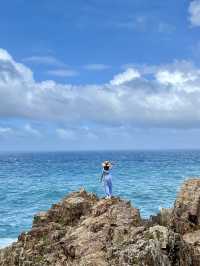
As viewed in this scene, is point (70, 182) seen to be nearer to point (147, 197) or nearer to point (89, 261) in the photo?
point (147, 197)

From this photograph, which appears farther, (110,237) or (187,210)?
(187,210)

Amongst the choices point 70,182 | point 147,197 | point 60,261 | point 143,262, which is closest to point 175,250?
point 143,262

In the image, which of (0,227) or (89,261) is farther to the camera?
(0,227)

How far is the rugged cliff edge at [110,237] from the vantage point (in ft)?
53.9

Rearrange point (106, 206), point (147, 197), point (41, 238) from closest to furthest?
point (41, 238), point (106, 206), point (147, 197)

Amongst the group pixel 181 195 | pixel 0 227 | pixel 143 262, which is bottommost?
pixel 0 227

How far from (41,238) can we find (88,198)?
562 centimetres

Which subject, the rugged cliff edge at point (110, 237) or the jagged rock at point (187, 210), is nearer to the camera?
the rugged cliff edge at point (110, 237)

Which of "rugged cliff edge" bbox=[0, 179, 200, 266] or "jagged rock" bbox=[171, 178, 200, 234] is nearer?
"rugged cliff edge" bbox=[0, 179, 200, 266]

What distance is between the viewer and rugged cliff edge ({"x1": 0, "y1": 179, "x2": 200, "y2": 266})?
53.9ft

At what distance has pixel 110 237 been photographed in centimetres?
1934

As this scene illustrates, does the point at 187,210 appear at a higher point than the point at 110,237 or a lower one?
higher

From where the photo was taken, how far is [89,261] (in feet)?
55.0

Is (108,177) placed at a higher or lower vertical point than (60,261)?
higher
